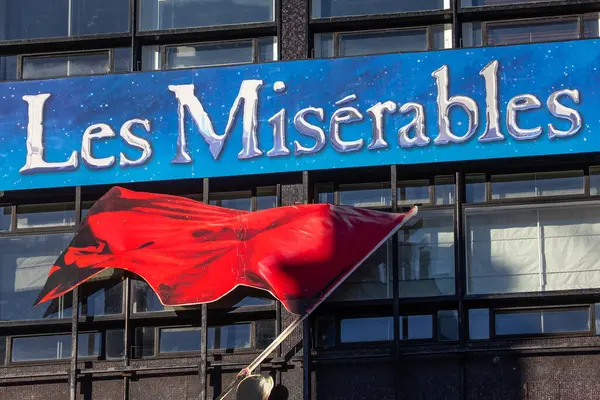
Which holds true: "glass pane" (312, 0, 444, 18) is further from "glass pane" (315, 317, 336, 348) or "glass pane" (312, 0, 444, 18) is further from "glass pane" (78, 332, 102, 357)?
"glass pane" (78, 332, 102, 357)

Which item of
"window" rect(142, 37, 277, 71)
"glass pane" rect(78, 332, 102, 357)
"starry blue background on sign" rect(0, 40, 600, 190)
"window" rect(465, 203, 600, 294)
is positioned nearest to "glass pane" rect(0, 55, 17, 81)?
"starry blue background on sign" rect(0, 40, 600, 190)

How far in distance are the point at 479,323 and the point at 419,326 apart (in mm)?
743

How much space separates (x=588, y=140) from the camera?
19.1 metres

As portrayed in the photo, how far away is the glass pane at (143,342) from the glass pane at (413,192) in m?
3.61

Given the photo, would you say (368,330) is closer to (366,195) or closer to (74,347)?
(366,195)

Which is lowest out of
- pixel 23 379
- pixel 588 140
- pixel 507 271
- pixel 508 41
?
pixel 23 379

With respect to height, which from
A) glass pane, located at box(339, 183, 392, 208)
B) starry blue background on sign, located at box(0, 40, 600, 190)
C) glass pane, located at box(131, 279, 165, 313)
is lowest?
glass pane, located at box(131, 279, 165, 313)

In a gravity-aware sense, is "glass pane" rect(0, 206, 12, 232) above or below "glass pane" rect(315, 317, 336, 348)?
above

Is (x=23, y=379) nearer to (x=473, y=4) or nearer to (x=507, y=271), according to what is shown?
(x=507, y=271)

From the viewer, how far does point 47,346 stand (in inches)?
782

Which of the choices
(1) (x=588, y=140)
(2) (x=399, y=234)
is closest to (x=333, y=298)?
(2) (x=399, y=234)

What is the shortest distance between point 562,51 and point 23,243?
24.3ft

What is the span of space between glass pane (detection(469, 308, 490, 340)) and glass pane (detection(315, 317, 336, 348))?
173 centimetres

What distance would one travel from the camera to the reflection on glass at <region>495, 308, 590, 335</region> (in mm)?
18781
